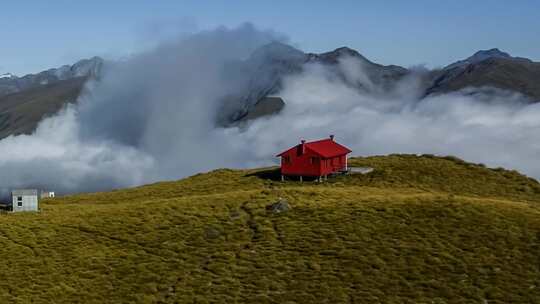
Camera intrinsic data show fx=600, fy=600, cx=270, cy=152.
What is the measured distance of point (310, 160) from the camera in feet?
302

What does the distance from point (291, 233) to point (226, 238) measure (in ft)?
20.4

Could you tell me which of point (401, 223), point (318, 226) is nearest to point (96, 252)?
point (318, 226)

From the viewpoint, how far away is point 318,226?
5891 cm

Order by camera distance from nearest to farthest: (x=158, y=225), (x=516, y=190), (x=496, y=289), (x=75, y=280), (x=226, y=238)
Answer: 1. (x=496, y=289)
2. (x=75, y=280)
3. (x=226, y=238)
4. (x=158, y=225)
5. (x=516, y=190)

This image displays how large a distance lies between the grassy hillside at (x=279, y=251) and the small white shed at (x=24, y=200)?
1694mm

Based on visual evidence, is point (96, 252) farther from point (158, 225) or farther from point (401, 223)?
point (401, 223)

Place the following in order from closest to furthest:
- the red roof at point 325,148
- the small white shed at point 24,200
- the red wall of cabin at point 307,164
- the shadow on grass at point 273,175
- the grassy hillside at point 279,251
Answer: the grassy hillside at point 279,251
the small white shed at point 24,200
the red wall of cabin at point 307,164
the red roof at point 325,148
the shadow on grass at point 273,175

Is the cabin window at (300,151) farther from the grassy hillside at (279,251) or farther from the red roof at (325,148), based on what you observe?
the grassy hillside at (279,251)

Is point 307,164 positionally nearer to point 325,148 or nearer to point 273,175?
point 325,148

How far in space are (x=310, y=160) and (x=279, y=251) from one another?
40.1m

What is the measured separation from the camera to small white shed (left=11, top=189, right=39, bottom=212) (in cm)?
7288

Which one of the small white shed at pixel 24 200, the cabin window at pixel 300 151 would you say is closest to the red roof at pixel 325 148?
the cabin window at pixel 300 151

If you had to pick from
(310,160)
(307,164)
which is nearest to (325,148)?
(310,160)

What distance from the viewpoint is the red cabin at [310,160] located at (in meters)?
91.4
